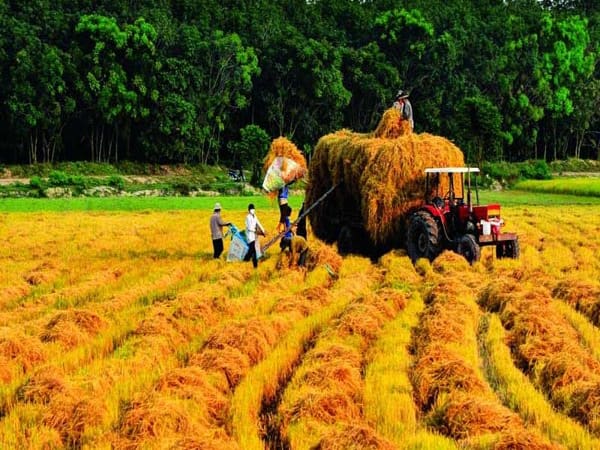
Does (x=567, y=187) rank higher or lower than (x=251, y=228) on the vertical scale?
lower

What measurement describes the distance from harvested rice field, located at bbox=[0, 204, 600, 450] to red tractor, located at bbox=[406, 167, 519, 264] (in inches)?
16.3

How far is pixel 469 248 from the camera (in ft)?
43.6

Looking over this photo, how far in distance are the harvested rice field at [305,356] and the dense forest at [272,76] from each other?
32.1 metres

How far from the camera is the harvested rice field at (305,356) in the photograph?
5.38 metres

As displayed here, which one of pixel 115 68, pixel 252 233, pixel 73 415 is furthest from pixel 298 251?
pixel 115 68

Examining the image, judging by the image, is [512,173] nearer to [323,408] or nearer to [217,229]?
[217,229]

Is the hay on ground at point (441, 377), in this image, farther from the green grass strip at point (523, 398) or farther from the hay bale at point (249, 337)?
the hay bale at point (249, 337)

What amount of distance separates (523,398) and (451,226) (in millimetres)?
8447

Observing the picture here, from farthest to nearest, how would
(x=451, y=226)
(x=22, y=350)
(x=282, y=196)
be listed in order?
(x=282, y=196) < (x=451, y=226) < (x=22, y=350)

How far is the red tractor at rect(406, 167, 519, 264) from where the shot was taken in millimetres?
13469

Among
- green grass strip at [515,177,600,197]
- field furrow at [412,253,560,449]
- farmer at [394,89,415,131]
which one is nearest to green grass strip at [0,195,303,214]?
farmer at [394,89,415,131]

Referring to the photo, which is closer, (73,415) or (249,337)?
(73,415)

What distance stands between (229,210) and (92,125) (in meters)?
19.3

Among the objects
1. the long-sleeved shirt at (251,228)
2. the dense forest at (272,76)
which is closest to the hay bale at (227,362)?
the long-sleeved shirt at (251,228)
